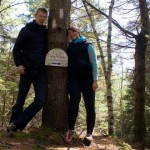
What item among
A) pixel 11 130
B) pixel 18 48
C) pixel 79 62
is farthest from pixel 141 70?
pixel 11 130

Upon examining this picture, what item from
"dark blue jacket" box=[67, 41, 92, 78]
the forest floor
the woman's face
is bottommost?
the forest floor

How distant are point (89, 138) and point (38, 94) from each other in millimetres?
1245

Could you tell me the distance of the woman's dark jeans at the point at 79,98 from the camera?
550 centimetres

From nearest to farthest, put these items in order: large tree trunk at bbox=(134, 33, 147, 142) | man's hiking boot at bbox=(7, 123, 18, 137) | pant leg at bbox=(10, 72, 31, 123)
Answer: man's hiking boot at bbox=(7, 123, 18, 137) → pant leg at bbox=(10, 72, 31, 123) → large tree trunk at bbox=(134, 33, 147, 142)

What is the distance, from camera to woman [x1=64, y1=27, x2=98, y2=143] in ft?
18.1

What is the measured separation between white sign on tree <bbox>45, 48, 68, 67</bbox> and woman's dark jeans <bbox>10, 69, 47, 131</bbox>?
24cm

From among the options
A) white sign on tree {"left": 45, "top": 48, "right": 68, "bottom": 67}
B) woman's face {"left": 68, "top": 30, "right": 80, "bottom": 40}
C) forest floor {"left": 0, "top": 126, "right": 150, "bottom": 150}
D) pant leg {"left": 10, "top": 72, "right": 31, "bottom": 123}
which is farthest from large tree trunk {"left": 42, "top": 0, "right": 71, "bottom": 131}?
pant leg {"left": 10, "top": 72, "right": 31, "bottom": 123}

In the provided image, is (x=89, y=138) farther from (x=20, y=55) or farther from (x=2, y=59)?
(x=2, y=59)

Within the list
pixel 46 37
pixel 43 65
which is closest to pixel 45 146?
pixel 43 65

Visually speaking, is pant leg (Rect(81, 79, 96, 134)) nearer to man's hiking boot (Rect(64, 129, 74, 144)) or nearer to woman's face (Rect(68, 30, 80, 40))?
man's hiking boot (Rect(64, 129, 74, 144))

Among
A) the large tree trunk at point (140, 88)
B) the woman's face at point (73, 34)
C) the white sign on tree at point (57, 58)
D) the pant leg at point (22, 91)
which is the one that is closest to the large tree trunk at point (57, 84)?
the white sign on tree at point (57, 58)

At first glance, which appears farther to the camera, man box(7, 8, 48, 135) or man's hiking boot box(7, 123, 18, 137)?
man box(7, 8, 48, 135)

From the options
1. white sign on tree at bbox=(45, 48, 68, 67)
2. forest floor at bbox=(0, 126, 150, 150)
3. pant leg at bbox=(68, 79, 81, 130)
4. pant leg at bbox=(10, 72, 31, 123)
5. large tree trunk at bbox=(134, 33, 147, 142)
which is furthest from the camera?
large tree trunk at bbox=(134, 33, 147, 142)

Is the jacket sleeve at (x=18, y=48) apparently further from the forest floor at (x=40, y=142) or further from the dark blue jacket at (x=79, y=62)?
the forest floor at (x=40, y=142)
